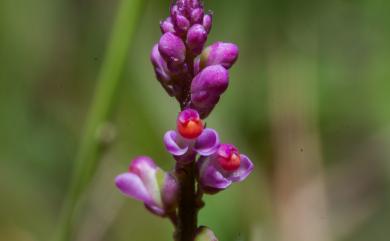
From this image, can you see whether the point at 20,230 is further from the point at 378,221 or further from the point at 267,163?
the point at 378,221

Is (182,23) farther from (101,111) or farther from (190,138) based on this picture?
(101,111)

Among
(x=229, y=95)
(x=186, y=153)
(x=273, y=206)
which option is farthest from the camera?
(x=229, y=95)

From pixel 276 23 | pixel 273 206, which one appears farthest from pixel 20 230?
pixel 276 23

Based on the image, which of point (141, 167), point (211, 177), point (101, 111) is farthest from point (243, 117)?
point (211, 177)

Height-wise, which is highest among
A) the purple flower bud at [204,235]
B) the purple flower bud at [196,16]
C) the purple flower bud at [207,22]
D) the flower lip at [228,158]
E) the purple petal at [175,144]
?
the purple flower bud at [196,16]

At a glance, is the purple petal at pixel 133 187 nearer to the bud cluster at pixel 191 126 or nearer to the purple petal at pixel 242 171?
the bud cluster at pixel 191 126

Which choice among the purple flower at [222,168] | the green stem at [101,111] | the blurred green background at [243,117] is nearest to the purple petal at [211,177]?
the purple flower at [222,168]

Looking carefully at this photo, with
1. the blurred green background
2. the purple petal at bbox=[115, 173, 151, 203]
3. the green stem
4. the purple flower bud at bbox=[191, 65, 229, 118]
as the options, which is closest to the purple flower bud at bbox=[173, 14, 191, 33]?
the purple flower bud at bbox=[191, 65, 229, 118]
